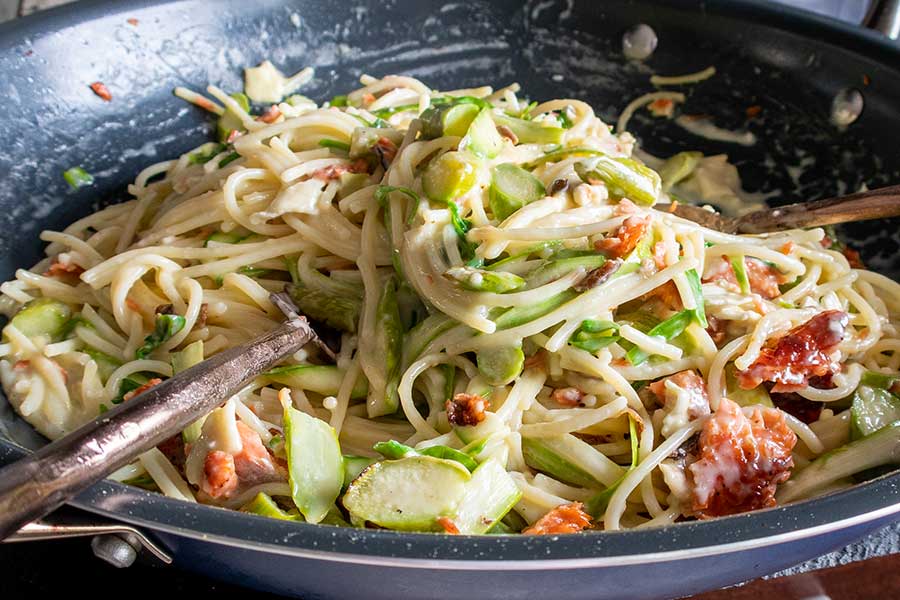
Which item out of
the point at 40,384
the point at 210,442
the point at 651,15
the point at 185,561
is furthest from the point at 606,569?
the point at 651,15

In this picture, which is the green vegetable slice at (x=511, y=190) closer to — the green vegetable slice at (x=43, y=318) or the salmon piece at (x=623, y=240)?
the salmon piece at (x=623, y=240)

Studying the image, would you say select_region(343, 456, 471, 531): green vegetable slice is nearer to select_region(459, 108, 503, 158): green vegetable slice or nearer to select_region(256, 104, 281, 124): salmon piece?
select_region(459, 108, 503, 158): green vegetable slice

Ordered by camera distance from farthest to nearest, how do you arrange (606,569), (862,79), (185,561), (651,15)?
Result: (651,15), (862,79), (185,561), (606,569)

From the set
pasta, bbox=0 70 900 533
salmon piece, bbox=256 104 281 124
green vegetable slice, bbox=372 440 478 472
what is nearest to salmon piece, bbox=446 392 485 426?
pasta, bbox=0 70 900 533

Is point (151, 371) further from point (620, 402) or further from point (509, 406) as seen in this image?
point (620, 402)

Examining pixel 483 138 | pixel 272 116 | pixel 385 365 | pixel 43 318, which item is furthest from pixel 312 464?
pixel 272 116

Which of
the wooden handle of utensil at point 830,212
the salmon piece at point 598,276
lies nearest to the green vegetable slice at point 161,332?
the salmon piece at point 598,276
